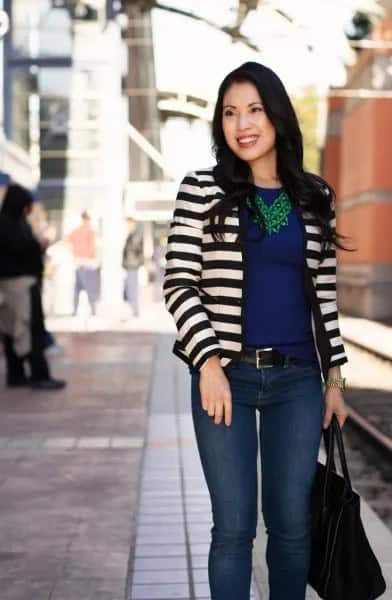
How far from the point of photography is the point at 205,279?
9.61 feet

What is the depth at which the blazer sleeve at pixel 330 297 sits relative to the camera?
9.95 ft

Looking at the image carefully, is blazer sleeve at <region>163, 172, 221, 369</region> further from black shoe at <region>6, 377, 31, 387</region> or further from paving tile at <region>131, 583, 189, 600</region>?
black shoe at <region>6, 377, 31, 387</region>

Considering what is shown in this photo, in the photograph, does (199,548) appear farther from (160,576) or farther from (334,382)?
(334,382)

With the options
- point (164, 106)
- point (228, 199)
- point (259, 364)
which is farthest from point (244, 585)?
point (164, 106)

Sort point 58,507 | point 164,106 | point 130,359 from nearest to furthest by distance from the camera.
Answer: point 58,507, point 130,359, point 164,106

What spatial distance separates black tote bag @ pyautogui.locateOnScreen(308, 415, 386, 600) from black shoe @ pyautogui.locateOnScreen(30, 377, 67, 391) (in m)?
7.39

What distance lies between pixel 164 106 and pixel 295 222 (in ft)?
134

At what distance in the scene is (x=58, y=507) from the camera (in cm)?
548

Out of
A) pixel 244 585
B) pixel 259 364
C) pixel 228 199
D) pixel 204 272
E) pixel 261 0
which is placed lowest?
pixel 244 585

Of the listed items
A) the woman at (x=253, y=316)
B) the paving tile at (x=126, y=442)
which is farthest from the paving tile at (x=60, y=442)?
the woman at (x=253, y=316)

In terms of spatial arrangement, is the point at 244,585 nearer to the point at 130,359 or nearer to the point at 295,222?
the point at 295,222

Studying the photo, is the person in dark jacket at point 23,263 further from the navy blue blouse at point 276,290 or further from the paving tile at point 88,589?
the navy blue blouse at point 276,290

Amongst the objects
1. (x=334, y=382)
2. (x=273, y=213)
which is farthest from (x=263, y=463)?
(x=273, y=213)

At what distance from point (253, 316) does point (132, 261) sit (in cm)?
1735
